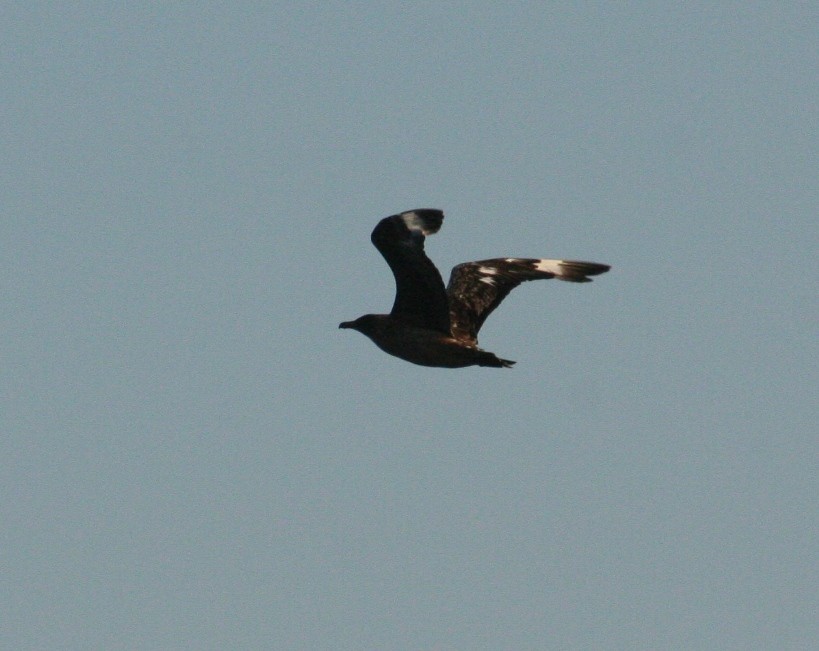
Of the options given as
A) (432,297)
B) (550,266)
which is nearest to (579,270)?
(550,266)

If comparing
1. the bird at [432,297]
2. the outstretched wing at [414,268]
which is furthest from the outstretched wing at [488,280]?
the outstretched wing at [414,268]

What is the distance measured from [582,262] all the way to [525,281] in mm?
681

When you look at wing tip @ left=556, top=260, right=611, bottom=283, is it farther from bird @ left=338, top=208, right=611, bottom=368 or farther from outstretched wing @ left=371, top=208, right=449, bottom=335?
outstretched wing @ left=371, top=208, right=449, bottom=335

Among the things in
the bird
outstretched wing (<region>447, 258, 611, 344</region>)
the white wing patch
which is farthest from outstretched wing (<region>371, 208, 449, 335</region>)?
the white wing patch

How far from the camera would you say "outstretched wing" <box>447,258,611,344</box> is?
18359mm

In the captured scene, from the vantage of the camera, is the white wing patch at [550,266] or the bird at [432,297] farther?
the white wing patch at [550,266]

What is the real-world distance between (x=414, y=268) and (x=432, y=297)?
0.41m

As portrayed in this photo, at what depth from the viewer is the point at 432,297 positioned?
54.4ft

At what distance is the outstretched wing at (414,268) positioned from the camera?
16.1m

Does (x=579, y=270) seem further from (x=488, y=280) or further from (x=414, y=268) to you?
(x=414, y=268)

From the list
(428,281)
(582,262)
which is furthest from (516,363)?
(582,262)

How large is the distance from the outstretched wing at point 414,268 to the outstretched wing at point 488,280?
1.42 m

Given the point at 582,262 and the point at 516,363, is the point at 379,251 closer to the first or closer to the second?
the point at 516,363

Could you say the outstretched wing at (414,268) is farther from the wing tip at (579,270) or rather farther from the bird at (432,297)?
the wing tip at (579,270)
